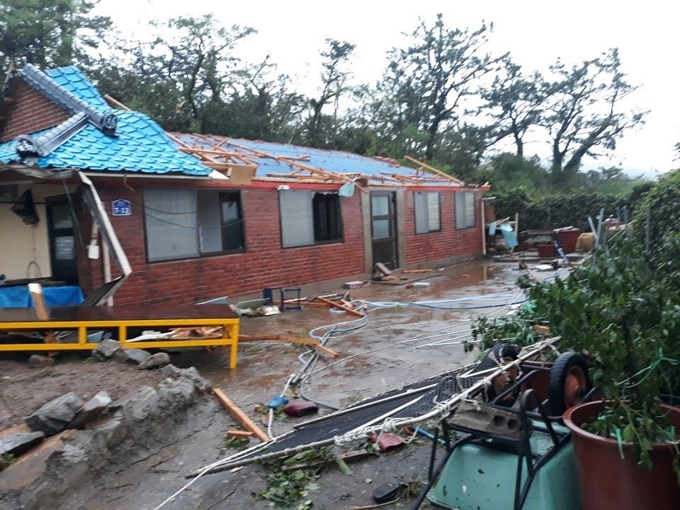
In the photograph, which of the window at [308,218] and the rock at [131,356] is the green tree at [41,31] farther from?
the rock at [131,356]

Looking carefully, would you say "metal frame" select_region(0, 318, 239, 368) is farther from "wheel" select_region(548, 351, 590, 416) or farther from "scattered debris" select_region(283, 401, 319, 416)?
"wheel" select_region(548, 351, 590, 416)

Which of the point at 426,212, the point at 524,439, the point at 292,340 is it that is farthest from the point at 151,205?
the point at 426,212

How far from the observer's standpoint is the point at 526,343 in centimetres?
507

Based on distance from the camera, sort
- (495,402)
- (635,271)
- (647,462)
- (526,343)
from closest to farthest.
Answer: (647,462), (635,271), (495,402), (526,343)

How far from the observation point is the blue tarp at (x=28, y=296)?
28.1 feet

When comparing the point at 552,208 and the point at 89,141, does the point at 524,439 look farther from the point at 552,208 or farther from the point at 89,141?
the point at 552,208

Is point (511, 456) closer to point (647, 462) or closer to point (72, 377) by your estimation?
point (647, 462)

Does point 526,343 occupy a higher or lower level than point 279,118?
lower

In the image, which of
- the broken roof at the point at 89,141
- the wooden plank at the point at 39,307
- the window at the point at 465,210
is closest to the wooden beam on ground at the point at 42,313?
the wooden plank at the point at 39,307

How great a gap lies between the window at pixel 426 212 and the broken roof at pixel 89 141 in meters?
8.36

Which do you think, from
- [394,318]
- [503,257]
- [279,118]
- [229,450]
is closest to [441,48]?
[279,118]

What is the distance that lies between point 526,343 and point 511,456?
2010 mm

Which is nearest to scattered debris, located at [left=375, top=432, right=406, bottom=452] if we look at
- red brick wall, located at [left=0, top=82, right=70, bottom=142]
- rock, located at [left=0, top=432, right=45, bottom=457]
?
rock, located at [left=0, top=432, right=45, bottom=457]

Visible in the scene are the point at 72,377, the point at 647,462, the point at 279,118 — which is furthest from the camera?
the point at 279,118
